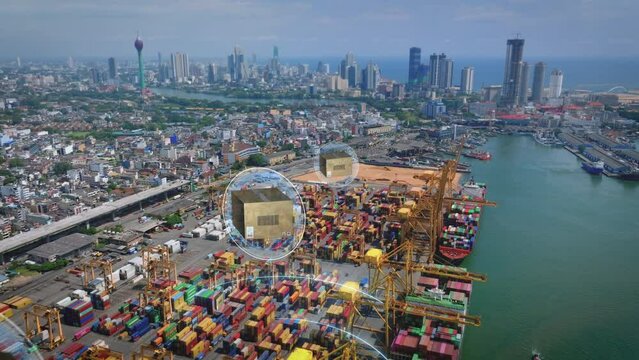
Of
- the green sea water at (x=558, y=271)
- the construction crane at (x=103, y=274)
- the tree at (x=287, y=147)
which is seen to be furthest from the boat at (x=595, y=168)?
the construction crane at (x=103, y=274)

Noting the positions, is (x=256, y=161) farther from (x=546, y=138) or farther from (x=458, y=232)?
(x=546, y=138)

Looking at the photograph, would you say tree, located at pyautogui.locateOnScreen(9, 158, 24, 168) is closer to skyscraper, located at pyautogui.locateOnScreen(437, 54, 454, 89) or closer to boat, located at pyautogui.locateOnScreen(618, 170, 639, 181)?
boat, located at pyautogui.locateOnScreen(618, 170, 639, 181)

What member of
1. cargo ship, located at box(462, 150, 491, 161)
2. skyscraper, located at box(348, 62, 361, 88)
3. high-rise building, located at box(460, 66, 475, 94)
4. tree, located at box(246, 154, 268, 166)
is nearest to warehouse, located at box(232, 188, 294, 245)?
tree, located at box(246, 154, 268, 166)

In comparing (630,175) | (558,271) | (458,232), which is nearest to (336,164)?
(458,232)

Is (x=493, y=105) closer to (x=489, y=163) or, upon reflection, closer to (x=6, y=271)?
(x=489, y=163)

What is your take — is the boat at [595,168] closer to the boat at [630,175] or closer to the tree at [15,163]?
the boat at [630,175]

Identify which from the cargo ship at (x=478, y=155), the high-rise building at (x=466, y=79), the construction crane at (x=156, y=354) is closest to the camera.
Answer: the construction crane at (x=156, y=354)
